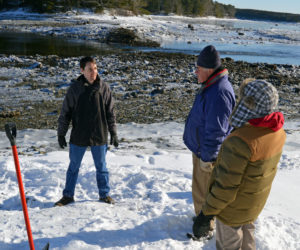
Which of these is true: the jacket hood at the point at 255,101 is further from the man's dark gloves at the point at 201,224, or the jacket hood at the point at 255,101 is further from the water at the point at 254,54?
the water at the point at 254,54

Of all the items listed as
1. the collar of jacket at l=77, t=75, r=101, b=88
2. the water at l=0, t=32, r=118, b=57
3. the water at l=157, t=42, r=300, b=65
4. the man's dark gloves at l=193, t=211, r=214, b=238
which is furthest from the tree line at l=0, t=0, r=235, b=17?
the man's dark gloves at l=193, t=211, r=214, b=238

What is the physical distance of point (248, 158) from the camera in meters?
1.92

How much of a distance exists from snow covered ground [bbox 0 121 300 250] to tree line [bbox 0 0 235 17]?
5532 centimetres

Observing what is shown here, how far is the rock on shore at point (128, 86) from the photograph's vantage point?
27.4 ft

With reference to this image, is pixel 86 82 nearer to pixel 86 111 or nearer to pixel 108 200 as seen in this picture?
pixel 86 111

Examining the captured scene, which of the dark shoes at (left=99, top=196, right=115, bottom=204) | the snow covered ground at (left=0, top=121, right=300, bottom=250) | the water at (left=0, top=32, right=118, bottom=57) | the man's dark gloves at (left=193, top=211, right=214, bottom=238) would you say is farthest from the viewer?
the water at (left=0, top=32, right=118, bottom=57)

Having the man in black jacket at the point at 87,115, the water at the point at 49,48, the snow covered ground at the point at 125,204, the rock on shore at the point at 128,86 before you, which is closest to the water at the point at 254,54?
the rock on shore at the point at 128,86

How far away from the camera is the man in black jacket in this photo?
11.2 feet

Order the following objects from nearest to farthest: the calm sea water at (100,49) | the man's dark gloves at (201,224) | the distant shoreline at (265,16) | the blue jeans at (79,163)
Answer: the man's dark gloves at (201,224), the blue jeans at (79,163), the calm sea water at (100,49), the distant shoreline at (265,16)

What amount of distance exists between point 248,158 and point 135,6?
245 feet

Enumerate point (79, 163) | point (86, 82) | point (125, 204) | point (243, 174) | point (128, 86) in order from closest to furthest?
point (243, 174) → point (86, 82) → point (79, 163) → point (125, 204) → point (128, 86)

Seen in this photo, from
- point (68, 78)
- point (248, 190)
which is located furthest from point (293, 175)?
point (68, 78)

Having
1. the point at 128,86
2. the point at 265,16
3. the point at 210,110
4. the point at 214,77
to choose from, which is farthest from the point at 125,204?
the point at 265,16

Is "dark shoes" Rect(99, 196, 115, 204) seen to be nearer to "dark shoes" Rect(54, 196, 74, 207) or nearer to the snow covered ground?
the snow covered ground
